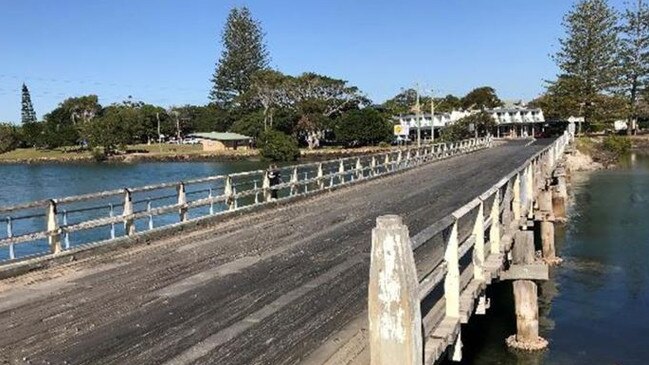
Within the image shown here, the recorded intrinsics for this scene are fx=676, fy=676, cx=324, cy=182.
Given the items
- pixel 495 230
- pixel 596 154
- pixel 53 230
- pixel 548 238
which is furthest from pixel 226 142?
pixel 495 230

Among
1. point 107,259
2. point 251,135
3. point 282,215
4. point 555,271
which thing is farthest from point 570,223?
point 251,135

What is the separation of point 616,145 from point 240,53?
84.3 metres

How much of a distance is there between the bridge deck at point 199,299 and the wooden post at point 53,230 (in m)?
0.79

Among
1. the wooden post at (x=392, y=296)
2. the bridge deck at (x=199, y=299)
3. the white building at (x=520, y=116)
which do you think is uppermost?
the white building at (x=520, y=116)

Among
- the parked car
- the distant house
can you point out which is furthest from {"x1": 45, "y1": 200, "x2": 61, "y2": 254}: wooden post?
the parked car

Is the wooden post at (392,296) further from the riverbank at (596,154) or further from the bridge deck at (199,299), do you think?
the riverbank at (596,154)

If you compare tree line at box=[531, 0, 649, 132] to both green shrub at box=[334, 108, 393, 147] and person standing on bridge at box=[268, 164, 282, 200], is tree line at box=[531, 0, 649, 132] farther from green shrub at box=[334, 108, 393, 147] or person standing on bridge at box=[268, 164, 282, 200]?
person standing on bridge at box=[268, 164, 282, 200]

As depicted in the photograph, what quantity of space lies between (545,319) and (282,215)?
7.36 metres

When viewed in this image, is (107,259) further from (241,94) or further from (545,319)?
(241,94)

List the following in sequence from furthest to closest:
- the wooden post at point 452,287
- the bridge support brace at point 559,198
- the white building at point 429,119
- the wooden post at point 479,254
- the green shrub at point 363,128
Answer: the white building at point 429,119 < the green shrub at point 363,128 < the bridge support brace at point 559,198 < the wooden post at point 479,254 < the wooden post at point 452,287

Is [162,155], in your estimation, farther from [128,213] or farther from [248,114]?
[128,213]

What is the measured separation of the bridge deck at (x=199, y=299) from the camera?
711 cm

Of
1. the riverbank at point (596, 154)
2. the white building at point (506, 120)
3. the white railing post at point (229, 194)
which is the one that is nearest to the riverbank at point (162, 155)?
the white building at point (506, 120)

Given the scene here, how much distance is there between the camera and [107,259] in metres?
12.6
